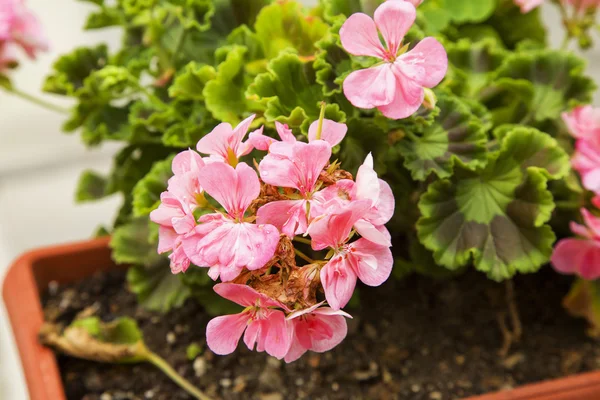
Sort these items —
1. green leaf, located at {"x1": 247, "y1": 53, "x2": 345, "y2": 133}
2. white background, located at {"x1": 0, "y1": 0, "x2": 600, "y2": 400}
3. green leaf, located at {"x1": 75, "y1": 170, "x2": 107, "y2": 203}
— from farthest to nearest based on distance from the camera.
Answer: white background, located at {"x1": 0, "y1": 0, "x2": 600, "y2": 400}, green leaf, located at {"x1": 75, "y1": 170, "x2": 107, "y2": 203}, green leaf, located at {"x1": 247, "y1": 53, "x2": 345, "y2": 133}

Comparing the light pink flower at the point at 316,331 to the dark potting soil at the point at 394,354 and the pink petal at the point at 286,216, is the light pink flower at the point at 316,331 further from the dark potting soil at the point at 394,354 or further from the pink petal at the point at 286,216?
the dark potting soil at the point at 394,354

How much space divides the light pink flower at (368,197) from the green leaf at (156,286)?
452mm

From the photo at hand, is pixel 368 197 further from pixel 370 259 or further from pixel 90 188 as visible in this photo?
pixel 90 188

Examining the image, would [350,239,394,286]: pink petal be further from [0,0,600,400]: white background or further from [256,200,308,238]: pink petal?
[0,0,600,400]: white background

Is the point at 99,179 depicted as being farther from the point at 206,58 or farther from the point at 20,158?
the point at 20,158

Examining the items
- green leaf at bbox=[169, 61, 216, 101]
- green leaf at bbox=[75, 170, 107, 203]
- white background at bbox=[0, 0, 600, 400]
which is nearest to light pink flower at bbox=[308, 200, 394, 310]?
green leaf at bbox=[169, 61, 216, 101]

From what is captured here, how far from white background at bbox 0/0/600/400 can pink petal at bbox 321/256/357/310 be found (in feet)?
3.92

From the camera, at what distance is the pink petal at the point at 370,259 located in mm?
591

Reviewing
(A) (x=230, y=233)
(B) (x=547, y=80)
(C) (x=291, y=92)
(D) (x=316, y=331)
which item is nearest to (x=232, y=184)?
(A) (x=230, y=233)

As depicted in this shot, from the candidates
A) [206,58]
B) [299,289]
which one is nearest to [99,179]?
[206,58]

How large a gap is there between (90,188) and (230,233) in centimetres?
69

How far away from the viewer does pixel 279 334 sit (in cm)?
60

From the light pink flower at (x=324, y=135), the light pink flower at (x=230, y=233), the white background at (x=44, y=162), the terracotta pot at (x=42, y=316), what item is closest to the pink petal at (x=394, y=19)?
the light pink flower at (x=324, y=135)

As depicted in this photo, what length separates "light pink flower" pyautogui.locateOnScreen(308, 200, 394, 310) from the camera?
22.0 inches
